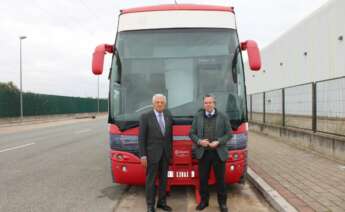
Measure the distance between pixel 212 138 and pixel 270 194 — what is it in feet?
4.94

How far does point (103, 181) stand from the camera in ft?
25.2

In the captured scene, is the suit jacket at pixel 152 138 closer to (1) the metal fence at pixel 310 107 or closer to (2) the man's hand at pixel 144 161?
(2) the man's hand at pixel 144 161

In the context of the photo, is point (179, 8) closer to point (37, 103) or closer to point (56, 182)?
point (56, 182)

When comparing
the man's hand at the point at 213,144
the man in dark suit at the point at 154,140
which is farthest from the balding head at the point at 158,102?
the man's hand at the point at 213,144

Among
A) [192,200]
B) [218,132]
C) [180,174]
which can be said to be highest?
[218,132]

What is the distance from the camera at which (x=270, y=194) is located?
5.90 metres

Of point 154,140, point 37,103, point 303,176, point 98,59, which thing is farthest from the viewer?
point 37,103

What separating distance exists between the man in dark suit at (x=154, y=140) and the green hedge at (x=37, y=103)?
102ft

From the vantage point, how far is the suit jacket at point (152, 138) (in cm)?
531

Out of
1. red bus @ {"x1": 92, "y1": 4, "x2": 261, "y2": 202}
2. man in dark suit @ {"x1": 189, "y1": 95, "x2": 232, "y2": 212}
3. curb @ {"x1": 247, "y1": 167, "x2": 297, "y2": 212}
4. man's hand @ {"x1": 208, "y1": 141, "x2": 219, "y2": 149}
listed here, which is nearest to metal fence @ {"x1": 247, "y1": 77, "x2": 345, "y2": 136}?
curb @ {"x1": 247, "y1": 167, "x2": 297, "y2": 212}

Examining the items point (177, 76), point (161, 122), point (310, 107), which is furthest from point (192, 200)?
point (310, 107)

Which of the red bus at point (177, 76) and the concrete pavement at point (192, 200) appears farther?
the red bus at point (177, 76)

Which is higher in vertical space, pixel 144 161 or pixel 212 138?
pixel 212 138

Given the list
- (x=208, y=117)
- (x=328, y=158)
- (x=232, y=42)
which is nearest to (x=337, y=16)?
(x=328, y=158)
